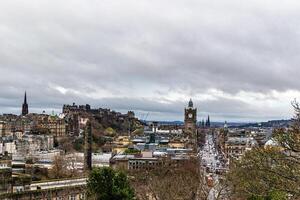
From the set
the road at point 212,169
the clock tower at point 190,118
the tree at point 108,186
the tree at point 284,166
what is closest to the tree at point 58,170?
the road at point 212,169

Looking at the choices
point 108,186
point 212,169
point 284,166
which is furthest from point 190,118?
point 284,166

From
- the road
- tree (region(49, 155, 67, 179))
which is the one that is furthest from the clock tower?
tree (region(49, 155, 67, 179))

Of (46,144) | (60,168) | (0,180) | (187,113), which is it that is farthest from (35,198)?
(187,113)

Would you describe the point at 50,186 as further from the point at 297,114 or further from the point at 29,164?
the point at 297,114

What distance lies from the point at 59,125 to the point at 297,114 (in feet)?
312

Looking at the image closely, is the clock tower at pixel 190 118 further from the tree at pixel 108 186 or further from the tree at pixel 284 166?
the tree at pixel 284 166

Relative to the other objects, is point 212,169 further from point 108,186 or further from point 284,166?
point 284,166

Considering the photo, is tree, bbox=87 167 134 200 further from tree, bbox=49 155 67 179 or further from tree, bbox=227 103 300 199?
tree, bbox=49 155 67 179

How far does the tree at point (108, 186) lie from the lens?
25484 mm

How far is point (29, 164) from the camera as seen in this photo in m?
53.9

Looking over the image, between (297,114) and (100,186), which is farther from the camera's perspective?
(100,186)

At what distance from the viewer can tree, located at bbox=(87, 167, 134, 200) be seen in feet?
83.6

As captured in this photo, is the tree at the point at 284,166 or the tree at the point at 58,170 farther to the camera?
the tree at the point at 58,170

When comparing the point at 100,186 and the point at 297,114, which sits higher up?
the point at 297,114
